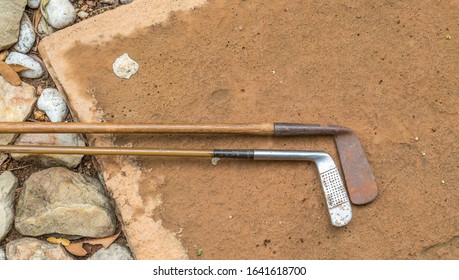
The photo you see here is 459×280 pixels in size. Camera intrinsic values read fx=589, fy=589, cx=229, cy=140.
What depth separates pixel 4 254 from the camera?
8.88ft

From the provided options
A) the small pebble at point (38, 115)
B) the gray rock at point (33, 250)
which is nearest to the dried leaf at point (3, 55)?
the small pebble at point (38, 115)

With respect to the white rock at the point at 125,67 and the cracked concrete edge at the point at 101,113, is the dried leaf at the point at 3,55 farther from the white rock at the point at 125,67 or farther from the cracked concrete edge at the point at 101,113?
the white rock at the point at 125,67

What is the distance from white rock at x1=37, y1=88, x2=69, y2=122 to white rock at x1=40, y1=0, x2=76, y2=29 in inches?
13.6

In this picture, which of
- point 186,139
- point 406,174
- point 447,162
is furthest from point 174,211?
point 447,162

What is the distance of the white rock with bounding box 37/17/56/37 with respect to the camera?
2.93 meters

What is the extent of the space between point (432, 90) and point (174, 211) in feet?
4.35

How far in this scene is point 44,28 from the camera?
294 cm

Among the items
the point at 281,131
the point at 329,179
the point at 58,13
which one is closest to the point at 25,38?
the point at 58,13

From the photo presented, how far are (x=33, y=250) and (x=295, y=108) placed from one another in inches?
53.6

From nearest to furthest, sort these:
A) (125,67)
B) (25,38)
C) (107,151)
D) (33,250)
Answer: (107,151) < (33,250) < (125,67) < (25,38)

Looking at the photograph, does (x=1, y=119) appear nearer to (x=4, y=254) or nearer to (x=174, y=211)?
(x=4, y=254)

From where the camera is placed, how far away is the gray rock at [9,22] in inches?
112

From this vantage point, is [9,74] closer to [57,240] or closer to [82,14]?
[82,14]

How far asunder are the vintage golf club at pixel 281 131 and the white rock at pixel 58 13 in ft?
1.95
